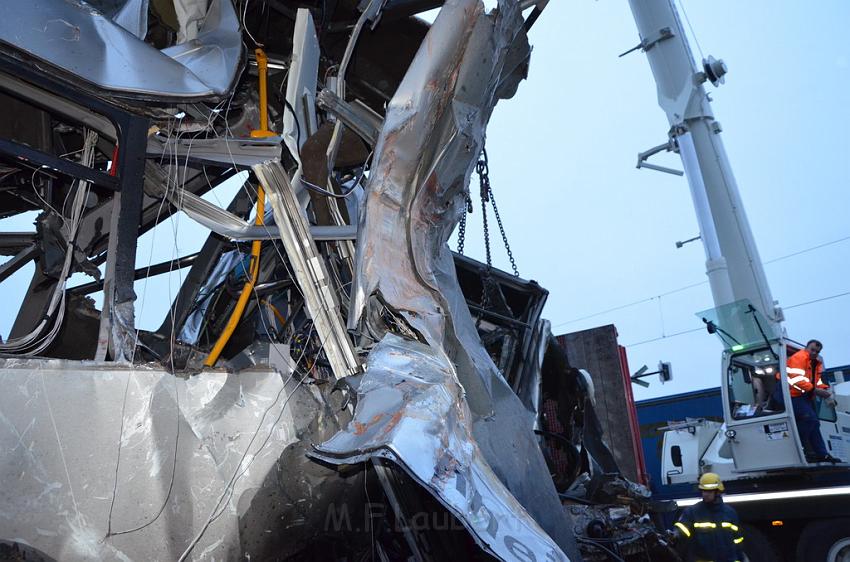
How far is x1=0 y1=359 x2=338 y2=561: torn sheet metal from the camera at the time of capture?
250 centimetres

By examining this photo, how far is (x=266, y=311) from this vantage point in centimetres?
462

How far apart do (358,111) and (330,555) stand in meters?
2.70

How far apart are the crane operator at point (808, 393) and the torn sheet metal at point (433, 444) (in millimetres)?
5853

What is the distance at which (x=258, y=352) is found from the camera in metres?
3.69

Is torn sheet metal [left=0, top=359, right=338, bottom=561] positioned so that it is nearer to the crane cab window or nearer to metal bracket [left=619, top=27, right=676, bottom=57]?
the crane cab window

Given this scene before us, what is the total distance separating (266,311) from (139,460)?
200cm

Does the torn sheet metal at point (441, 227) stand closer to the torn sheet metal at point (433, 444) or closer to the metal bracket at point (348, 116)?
the torn sheet metal at point (433, 444)

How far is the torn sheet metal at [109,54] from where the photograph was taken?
3082 mm

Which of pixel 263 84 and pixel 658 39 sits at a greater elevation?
pixel 658 39

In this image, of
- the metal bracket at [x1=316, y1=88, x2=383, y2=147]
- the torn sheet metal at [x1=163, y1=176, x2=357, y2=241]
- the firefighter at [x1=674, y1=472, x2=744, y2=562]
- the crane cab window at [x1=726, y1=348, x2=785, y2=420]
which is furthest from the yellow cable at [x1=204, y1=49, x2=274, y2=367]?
the crane cab window at [x1=726, y1=348, x2=785, y2=420]

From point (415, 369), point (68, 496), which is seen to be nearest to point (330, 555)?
point (415, 369)

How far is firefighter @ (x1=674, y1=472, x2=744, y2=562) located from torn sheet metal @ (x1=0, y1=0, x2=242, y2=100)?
451 cm

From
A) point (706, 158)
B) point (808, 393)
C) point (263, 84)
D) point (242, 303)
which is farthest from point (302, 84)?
point (706, 158)

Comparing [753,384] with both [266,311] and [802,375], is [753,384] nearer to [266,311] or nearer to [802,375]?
[802,375]
